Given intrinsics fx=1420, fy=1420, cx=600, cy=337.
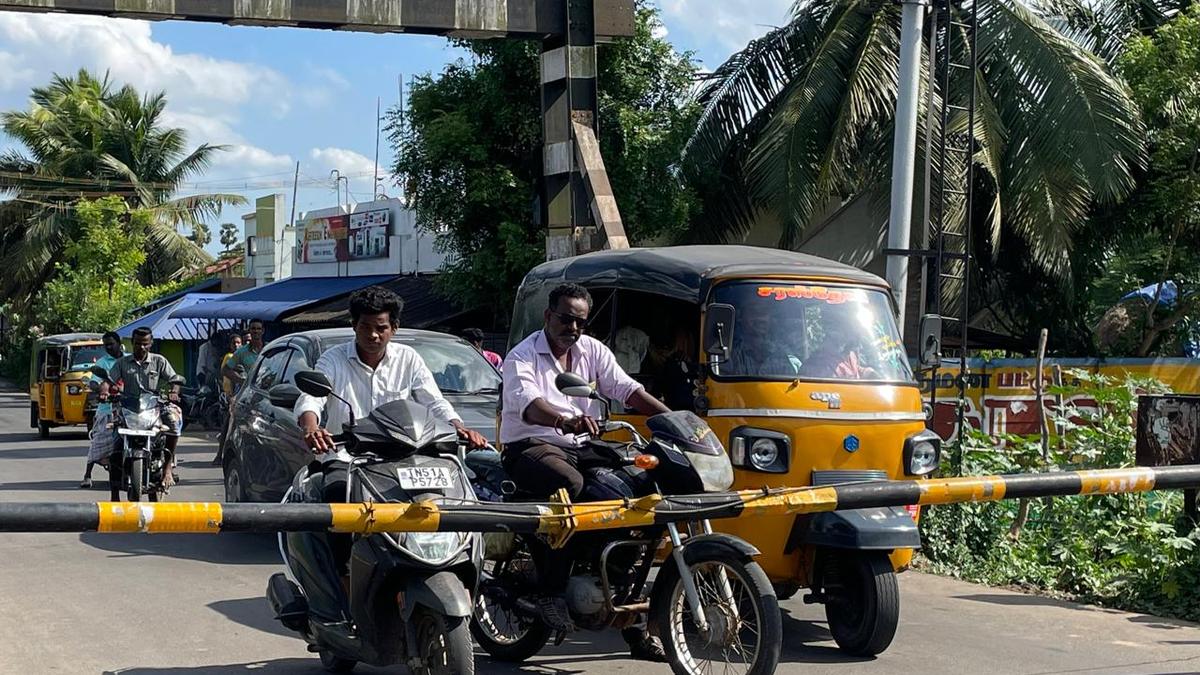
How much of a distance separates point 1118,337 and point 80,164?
38.3 metres

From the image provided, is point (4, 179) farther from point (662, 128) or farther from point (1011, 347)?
point (1011, 347)

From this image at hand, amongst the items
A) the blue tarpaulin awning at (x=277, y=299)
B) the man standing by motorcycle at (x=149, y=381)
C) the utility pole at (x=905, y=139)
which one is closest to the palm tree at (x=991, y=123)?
the utility pole at (x=905, y=139)

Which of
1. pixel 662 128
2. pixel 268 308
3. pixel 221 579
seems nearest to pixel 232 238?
pixel 268 308

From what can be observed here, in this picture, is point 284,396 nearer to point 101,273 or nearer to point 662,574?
point 662,574

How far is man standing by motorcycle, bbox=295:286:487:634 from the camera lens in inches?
253

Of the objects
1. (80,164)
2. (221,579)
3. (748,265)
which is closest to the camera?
(748,265)

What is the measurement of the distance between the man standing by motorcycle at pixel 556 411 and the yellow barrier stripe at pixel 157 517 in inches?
75.3

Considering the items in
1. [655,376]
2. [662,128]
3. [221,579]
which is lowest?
[221,579]

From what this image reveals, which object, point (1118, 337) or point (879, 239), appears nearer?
point (1118, 337)

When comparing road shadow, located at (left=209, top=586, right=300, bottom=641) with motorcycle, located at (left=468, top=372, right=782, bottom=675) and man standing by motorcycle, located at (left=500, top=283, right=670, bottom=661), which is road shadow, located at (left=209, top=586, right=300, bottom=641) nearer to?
motorcycle, located at (left=468, top=372, right=782, bottom=675)

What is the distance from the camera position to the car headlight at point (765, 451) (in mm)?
7828

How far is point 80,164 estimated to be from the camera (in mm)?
48281

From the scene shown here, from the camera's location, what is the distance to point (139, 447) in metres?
13.2

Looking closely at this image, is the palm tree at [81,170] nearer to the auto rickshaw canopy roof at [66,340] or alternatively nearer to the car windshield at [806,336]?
the auto rickshaw canopy roof at [66,340]
